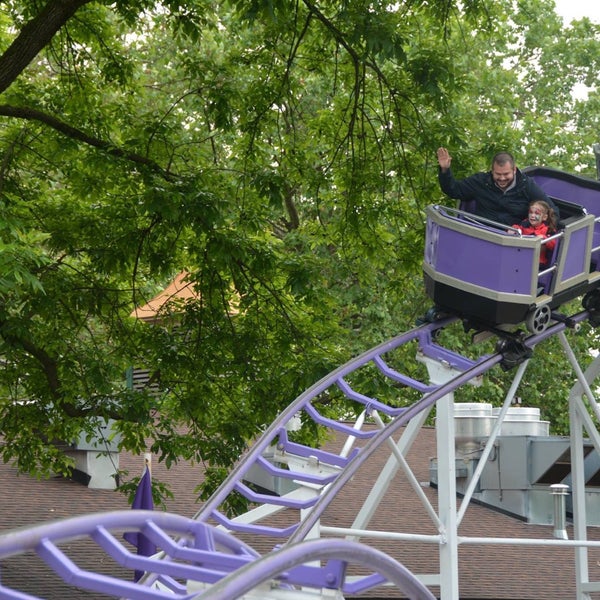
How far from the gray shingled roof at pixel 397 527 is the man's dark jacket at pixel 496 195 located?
486 cm

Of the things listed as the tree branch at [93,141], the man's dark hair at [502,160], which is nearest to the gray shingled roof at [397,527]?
the tree branch at [93,141]

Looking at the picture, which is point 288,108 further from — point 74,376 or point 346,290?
point 346,290

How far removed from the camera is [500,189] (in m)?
11.3

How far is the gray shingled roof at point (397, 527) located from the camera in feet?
45.7

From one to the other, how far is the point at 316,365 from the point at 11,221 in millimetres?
3795

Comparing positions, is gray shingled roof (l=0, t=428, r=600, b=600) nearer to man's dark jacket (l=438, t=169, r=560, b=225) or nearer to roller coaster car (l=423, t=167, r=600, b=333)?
roller coaster car (l=423, t=167, r=600, b=333)

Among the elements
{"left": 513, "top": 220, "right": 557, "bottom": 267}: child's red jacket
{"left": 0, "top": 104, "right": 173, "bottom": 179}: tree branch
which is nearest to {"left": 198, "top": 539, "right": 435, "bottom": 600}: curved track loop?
{"left": 513, "top": 220, "right": 557, "bottom": 267}: child's red jacket

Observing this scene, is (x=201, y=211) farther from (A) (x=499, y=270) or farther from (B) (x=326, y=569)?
(B) (x=326, y=569)

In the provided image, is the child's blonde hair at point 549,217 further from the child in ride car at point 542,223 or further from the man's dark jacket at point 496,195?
the man's dark jacket at point 496,195

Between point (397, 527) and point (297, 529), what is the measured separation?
7353 mm

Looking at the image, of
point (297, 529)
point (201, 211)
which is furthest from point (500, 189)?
point (297, 529)

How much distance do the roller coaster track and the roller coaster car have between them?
0.33 meters

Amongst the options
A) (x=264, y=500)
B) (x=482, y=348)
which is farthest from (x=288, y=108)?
(x=482, y=348)

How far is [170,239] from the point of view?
43.8 ft
